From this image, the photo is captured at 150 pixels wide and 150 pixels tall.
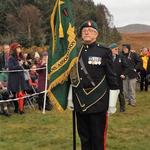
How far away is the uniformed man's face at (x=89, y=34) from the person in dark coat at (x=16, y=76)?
259 inches

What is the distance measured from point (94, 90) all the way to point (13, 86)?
6779 mm

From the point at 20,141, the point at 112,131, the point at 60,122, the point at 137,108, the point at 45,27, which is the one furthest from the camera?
the point at 45,27

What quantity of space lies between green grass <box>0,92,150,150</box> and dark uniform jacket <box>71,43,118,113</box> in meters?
2.62

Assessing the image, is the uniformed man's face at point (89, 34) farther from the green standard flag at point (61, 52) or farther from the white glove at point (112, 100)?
the white glove at point (112, 100)

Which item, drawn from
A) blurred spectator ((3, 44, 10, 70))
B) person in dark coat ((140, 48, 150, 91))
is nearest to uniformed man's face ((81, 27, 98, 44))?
blurred spectator ((3, 44, 10, 70))

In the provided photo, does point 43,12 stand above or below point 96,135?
above

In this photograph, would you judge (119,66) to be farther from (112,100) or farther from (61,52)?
(112,100)

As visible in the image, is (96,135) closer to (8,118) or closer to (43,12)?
(8,118)

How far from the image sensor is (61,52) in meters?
6.98

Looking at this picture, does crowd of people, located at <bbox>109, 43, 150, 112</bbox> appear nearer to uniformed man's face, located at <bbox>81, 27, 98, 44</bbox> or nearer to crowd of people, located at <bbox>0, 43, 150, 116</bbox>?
crowd of people, located at <bbox>0, 43, 150, 116</bbox>

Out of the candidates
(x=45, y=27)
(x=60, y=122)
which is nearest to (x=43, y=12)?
(x=45, y=27)

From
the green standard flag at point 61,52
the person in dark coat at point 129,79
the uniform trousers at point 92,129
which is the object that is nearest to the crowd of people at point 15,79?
the person in dark coat at point 129,79

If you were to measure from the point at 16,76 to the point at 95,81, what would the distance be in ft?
22.4

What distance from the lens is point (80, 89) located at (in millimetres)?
6629
